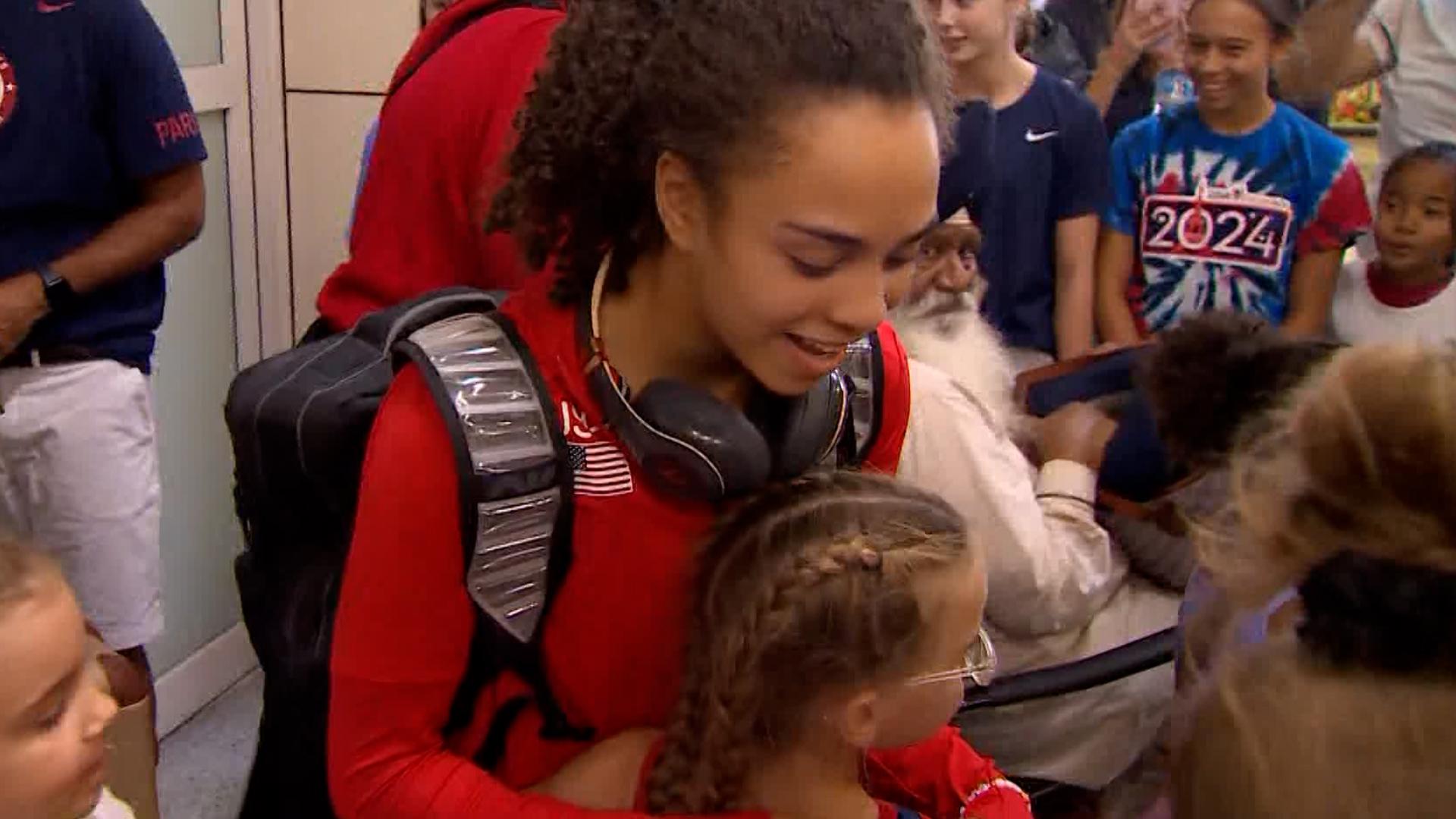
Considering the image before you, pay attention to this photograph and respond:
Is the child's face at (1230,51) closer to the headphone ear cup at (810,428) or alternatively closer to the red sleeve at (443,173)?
the red sleeve at (443,173)

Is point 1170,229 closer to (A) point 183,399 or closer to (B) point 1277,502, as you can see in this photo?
(B) point 1277,502

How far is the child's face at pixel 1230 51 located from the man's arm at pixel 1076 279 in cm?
30

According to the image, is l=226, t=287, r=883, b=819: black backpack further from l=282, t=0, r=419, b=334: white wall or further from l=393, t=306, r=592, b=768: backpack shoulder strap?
l=282, t=0, r=419, b=334: white wall

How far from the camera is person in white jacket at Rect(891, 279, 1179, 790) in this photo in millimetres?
1550

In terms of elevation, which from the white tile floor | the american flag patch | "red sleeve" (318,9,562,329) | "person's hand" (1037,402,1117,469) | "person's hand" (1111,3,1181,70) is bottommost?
the white tile floor

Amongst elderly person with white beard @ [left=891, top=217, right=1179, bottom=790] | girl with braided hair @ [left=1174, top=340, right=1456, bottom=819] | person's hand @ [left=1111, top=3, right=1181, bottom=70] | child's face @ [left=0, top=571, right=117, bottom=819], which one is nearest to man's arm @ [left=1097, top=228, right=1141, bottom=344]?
elderly person with white beard @ [left=891, top=217, right=1179, bottom=790]

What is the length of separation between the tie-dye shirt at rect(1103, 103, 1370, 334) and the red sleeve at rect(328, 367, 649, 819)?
5.56ft

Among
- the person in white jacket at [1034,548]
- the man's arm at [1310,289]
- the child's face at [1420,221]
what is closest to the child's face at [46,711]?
the person in white jacket at [1034,548]

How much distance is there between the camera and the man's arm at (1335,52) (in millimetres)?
2807

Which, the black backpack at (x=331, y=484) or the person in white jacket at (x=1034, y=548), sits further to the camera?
the person in white jacket at (x=1034, y=548)

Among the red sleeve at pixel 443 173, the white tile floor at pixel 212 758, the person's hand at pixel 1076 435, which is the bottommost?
the white tile floor at pixel 212 758

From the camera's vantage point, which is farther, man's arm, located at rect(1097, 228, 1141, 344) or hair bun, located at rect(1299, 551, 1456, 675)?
man's arm, located at rect(1097, 228, 1141, 344)

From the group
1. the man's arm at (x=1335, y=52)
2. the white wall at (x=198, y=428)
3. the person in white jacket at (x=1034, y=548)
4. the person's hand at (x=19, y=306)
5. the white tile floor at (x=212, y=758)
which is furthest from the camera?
the man's arm at (x=1335, y=52)

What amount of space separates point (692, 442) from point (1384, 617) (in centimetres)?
44
